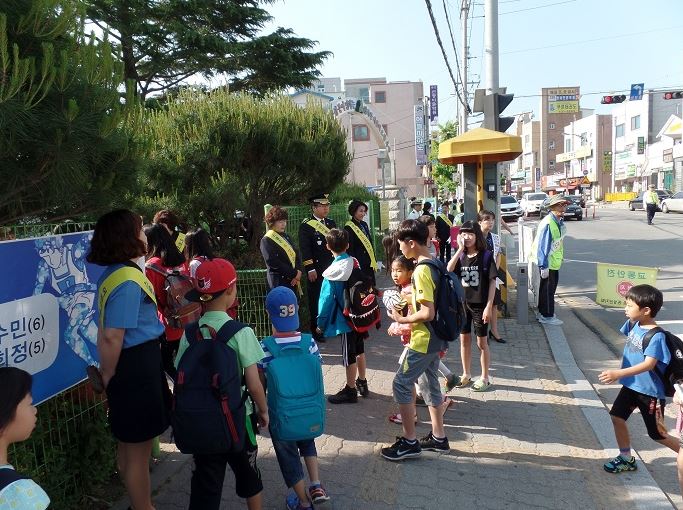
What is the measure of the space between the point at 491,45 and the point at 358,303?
760cm

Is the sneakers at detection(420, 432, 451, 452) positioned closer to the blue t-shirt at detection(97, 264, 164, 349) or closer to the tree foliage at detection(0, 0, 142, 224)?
the blue t-shirt at detection(97, 264, 164, 349)

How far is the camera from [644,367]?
3.46 metres

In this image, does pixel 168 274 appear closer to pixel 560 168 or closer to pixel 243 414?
pixel 243 414

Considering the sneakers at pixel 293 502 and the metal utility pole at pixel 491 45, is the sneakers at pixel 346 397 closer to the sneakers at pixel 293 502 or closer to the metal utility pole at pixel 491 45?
the sneakers at pixel 293 502

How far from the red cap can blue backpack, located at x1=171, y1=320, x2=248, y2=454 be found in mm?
220

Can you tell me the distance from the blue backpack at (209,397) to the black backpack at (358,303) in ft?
7.17

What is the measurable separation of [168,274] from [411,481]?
94.1 inches

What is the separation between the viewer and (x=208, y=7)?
1128cm

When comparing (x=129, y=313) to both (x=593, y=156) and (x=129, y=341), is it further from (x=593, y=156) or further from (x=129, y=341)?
(x=593, y=156)

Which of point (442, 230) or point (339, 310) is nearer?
point (339, 310)

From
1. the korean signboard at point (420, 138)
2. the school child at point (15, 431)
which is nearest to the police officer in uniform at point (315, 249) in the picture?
the school child at point (15, 431)

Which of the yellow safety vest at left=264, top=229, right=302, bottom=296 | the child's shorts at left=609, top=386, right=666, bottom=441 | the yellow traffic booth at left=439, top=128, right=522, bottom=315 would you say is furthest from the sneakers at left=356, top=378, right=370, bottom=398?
the yellow traffic booth at left=439, top=128, right=522, bottom=315

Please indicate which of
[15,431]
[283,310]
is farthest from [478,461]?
[15,431]

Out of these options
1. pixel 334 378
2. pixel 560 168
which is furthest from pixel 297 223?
pixel 560 168
